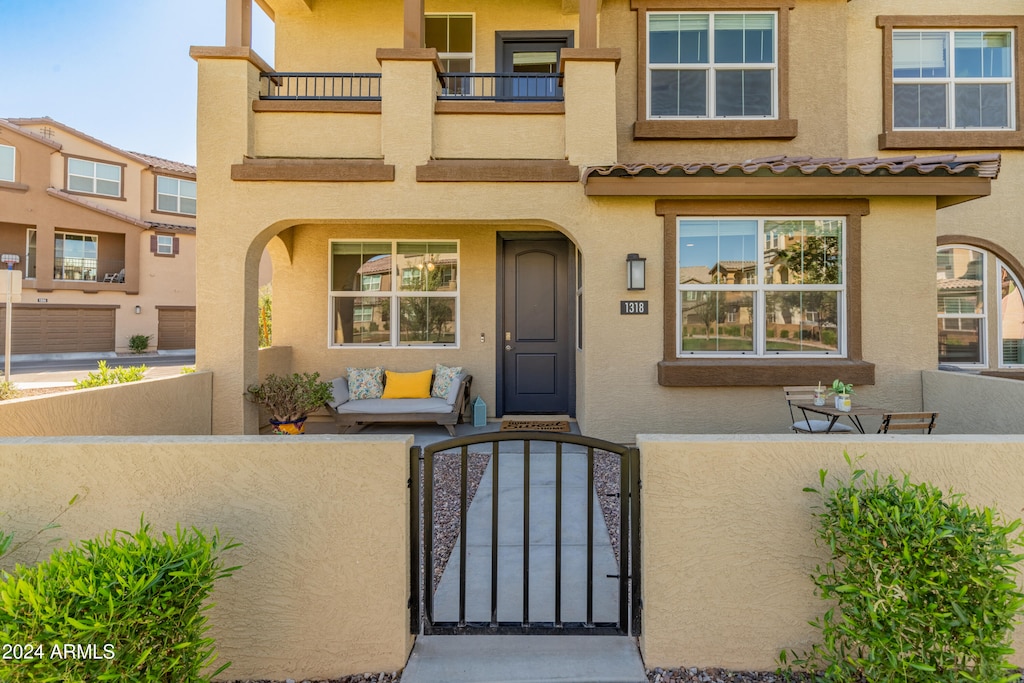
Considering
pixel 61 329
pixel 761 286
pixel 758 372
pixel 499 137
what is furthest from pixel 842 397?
pixel 61 329

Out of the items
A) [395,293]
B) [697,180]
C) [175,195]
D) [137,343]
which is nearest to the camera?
[697,180]

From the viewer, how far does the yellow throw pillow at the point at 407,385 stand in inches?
328

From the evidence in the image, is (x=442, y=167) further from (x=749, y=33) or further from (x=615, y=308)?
(x=749, y=33)

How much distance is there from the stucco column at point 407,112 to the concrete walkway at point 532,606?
429cm

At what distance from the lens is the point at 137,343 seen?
24.7m

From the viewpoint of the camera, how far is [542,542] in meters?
4.19

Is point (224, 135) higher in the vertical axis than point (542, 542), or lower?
higher

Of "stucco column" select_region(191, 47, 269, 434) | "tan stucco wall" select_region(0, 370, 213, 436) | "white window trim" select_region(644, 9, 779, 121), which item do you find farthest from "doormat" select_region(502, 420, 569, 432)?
"white window trim" select_region(644, 9, 779, 121)

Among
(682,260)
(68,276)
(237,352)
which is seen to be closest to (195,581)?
(237,352)

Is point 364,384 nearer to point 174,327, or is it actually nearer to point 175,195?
point 174,327

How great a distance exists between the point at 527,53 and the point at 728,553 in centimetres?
857

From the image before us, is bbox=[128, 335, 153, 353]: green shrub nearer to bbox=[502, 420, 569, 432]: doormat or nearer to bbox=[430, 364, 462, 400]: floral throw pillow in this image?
bbox=[430, 364, 462, 400]: floral throw pillow

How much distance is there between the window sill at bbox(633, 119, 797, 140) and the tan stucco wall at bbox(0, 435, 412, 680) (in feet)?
23.2

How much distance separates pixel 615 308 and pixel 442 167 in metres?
2.80
